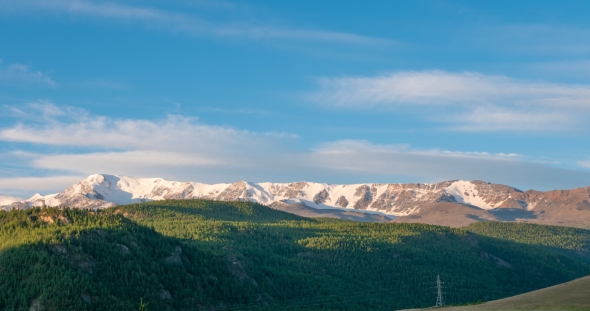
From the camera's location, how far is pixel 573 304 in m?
116

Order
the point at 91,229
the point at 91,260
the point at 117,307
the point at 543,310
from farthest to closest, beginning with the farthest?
the point at 91,229
the point at 91,260
the point at 117,307
the point at 543,310

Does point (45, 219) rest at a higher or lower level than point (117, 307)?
higher

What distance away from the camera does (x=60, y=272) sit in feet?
545

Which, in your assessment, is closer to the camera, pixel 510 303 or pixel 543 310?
pixel 543 310

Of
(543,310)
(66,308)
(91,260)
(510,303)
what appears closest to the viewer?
(543,310)

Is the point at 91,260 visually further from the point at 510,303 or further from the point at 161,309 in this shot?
the point at 510,303

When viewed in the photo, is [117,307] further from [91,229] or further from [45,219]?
[45,219]

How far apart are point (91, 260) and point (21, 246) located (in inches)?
A: 582

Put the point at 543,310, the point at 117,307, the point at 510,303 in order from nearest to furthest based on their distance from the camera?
1. the point at 543,310
2. the point at 510,303
3. the point at 117,307

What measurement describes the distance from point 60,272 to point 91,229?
27.0 metres

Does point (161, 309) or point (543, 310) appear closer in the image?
point (543, 310)

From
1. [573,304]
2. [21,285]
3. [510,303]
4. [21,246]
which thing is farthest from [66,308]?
[573,304]

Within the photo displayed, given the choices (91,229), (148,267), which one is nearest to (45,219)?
(91,229)

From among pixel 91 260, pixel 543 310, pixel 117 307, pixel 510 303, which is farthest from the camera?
pixel 91 260
